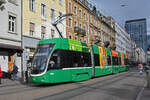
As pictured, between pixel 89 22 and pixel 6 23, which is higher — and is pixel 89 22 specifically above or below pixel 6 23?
above

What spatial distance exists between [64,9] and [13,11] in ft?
39.8

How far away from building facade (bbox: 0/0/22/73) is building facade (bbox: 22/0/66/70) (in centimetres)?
93

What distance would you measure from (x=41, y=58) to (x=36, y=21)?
538 inches

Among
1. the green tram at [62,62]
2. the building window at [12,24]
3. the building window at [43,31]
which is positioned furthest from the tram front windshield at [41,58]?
the building window at [43,31]

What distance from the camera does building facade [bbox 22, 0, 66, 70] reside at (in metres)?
22.7

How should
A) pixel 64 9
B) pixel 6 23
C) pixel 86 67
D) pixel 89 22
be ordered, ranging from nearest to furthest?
1. pixel 86 67
2. pixel 6 23
3. pixel 64 9
4. pixel 89 22

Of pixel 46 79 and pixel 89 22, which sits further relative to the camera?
pixel 89 22

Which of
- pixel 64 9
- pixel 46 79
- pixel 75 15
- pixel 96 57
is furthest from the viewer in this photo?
pixel 75 15

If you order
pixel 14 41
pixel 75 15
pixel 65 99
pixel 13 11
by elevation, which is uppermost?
pixel 75 15

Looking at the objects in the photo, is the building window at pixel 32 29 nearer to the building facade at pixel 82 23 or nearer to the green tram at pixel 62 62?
the building facade at pixel 82 23

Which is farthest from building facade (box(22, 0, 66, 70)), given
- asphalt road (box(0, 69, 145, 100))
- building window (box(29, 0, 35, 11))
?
asphalt road (box(0, 69, 145, 100))

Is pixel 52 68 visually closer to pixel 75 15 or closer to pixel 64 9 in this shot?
pixel 64 9

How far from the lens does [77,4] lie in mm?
36719

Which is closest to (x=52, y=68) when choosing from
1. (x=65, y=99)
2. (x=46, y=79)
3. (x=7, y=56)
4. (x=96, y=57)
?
(x=46, y=79)
